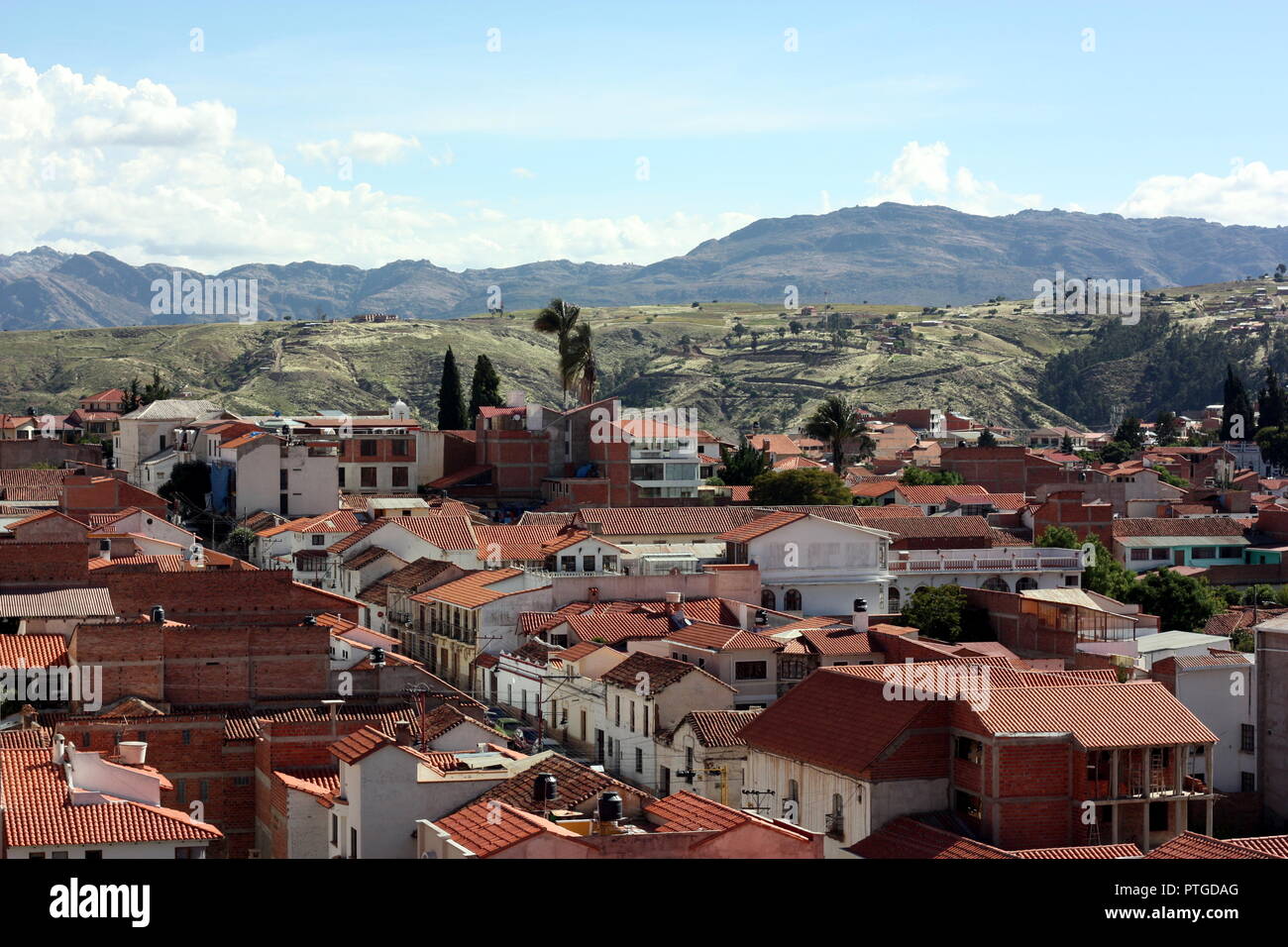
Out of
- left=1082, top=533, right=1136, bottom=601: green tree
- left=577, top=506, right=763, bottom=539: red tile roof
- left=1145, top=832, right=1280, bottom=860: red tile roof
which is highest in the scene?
left=577, top=506, right=763, bottom=539: red tile roof

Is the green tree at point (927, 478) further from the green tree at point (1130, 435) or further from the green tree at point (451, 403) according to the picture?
the green tree at point (1130, 435)

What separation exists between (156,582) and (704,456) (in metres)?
56.7

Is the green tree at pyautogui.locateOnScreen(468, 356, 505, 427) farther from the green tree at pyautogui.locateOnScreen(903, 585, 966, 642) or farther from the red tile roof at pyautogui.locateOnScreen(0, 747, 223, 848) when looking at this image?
the red tile roof at pyautogui.locateOnScreen(0, 747, 223, 848)

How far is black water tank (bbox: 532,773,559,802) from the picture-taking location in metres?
22.7

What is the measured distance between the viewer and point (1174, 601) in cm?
6456

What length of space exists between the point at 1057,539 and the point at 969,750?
46.0m

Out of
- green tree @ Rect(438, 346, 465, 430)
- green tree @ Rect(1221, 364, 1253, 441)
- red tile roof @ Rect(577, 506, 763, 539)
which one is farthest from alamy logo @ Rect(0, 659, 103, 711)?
green tree @ Rect(1221, 364, 1253, 441)

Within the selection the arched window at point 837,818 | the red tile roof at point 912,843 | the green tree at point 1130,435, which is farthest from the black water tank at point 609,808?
the green tree at point 1130,435

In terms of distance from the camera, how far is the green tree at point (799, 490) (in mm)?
79625

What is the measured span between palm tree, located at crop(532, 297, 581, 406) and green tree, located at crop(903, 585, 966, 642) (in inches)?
1598

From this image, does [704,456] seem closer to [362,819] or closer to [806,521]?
[806,521]
